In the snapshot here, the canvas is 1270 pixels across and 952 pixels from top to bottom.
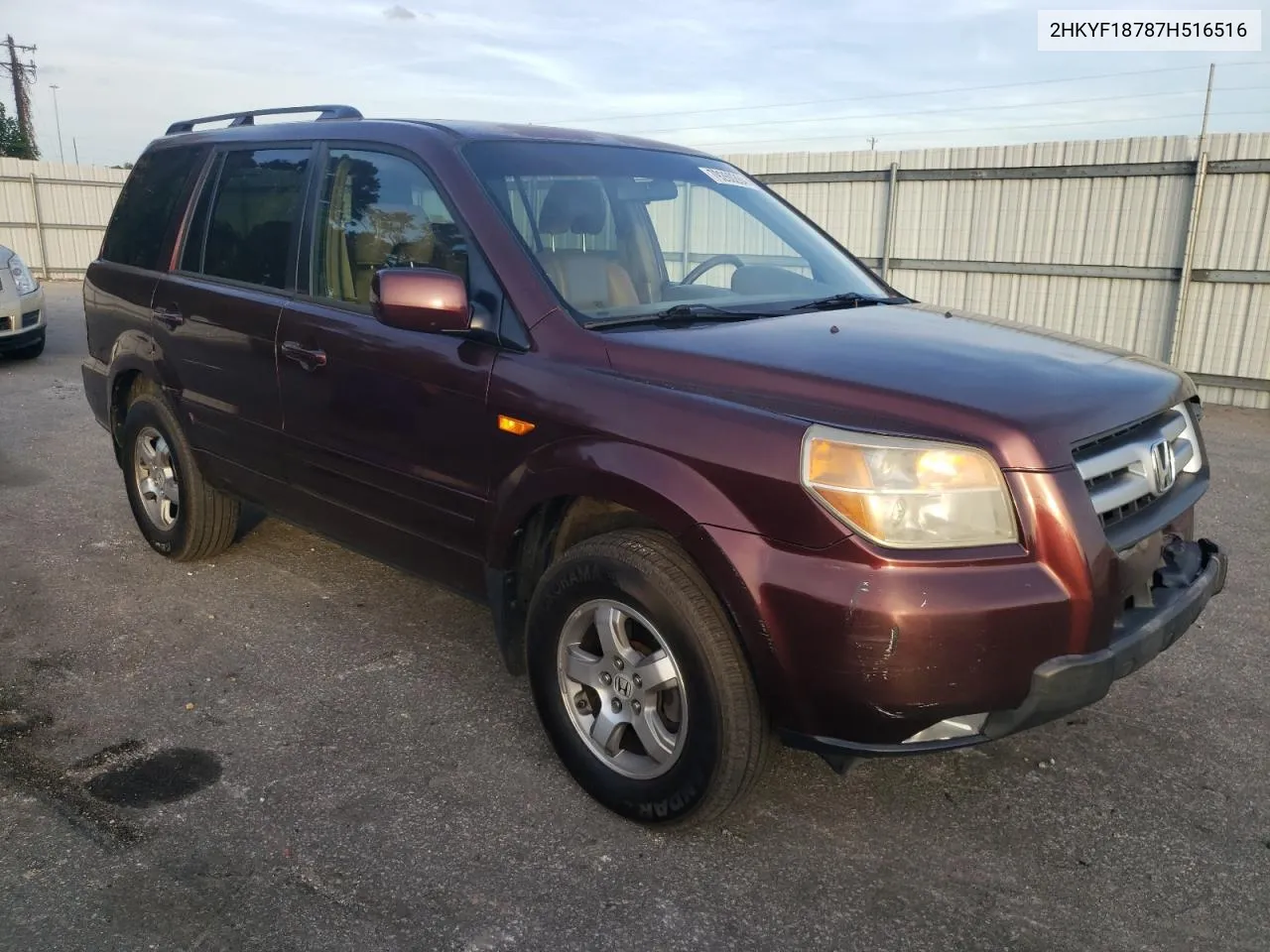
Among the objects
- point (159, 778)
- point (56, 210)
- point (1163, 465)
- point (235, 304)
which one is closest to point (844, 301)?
point (1163, 465)

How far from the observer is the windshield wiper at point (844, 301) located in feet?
11.4

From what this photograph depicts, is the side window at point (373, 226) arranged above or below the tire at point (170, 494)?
above

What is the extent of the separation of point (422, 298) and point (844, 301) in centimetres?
150

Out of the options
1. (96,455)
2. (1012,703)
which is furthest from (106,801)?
(96,455)

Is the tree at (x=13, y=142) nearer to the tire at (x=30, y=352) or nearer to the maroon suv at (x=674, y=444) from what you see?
the tire at (x=30, y=352)

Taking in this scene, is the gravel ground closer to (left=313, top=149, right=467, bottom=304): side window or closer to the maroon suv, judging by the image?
the maroon suv

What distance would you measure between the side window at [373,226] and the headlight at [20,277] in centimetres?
869

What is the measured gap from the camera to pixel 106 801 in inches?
116

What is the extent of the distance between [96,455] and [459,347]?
511 cm

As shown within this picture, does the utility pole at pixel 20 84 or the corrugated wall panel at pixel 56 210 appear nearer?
the corrugated wall panel at pixel 56 210

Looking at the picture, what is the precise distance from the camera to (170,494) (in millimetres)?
4836

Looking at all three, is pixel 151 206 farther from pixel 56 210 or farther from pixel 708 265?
pixel 56 210

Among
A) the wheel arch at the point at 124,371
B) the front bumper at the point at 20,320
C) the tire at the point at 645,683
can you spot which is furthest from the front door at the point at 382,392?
the front bumper at the point at 20,320

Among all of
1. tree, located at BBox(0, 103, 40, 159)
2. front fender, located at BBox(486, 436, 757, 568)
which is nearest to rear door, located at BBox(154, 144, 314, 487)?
front fender, located at BBox(486, 436, 757, 568)
